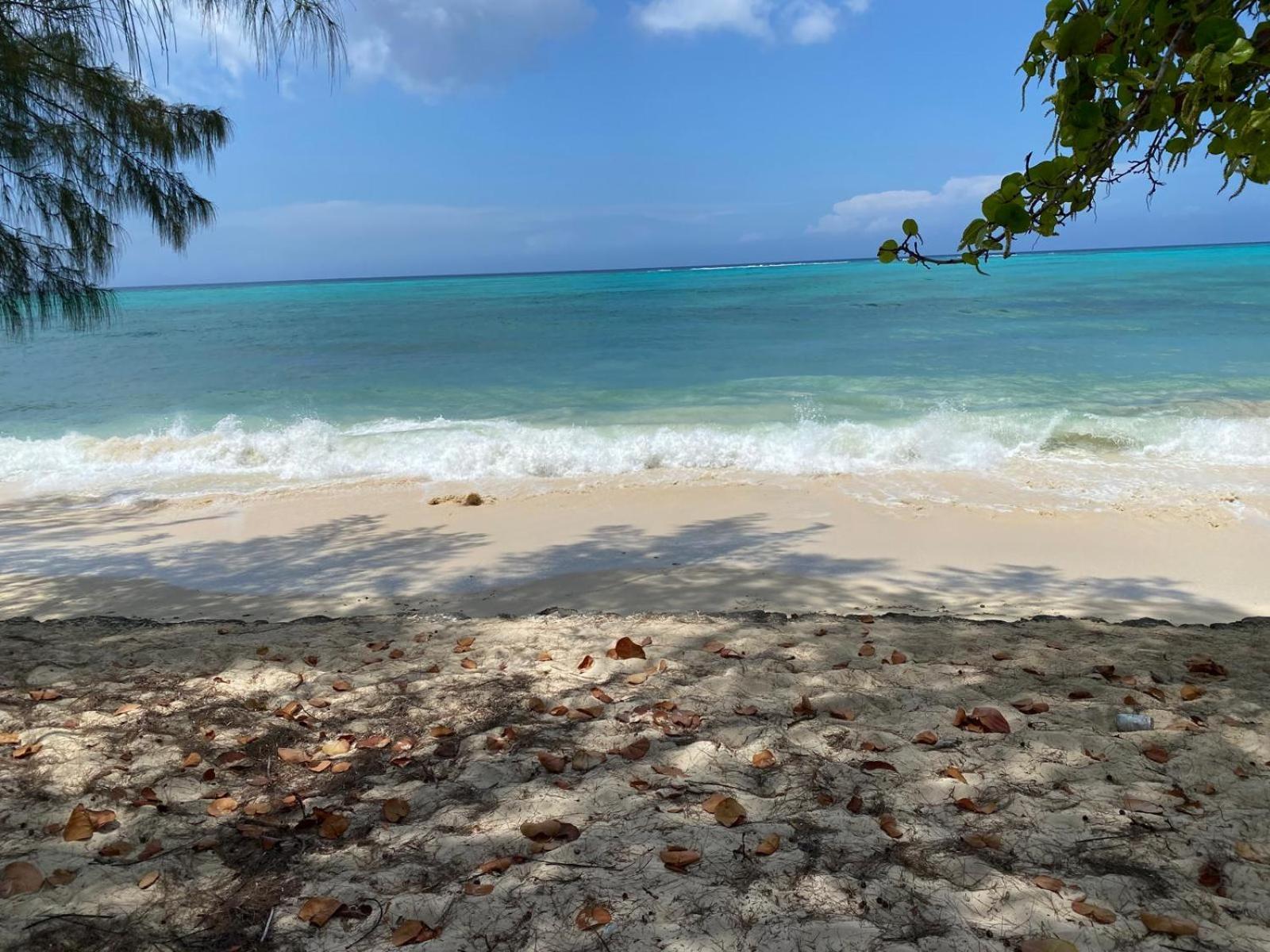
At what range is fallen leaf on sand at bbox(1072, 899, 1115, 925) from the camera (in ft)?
5.94

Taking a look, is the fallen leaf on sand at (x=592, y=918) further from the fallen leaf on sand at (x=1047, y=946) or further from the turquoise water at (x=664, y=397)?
the turquoise water at (x=664, y=397)

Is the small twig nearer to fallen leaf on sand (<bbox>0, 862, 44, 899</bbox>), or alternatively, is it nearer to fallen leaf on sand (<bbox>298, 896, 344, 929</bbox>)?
fallen leaf on sand (<bbox>298, 896, 344, 929</bbox>)

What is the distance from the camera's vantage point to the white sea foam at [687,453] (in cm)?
970

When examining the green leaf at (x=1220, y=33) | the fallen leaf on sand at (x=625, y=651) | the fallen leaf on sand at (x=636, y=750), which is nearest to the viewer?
the green leaf at (x=1220, y=33)

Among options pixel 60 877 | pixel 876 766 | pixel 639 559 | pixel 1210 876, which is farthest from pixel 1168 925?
pixel 639 559

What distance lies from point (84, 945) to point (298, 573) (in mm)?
4770

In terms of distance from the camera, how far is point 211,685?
3.52 m

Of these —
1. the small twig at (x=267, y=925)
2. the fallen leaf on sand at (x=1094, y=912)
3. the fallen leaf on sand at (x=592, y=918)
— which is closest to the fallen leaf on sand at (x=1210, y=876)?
the fallen leaf on sand at (x=1094, y=912)

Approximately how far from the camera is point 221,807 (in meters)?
2.48

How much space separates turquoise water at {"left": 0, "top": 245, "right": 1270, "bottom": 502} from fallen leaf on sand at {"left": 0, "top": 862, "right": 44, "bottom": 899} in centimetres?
797

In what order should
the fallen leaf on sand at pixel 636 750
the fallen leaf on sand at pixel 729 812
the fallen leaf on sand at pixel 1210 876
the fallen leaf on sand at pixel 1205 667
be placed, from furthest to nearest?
the fallen leaf on sand at pixel 1205 667
the fallen leaf on sand at pixel 636 750
the fallen leaf on sand at pixel 729 812
the fallen leaf on sand at pixel 1210 876

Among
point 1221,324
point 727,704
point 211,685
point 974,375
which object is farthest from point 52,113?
point 1221,324

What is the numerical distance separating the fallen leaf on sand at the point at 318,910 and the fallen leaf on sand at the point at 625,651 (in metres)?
1.90

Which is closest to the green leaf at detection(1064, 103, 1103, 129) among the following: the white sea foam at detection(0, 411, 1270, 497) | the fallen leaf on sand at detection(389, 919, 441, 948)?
the fallen leaf on sand at detection(389, 919, 441, 948)
